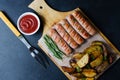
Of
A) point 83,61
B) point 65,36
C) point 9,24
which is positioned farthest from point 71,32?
point 9,24

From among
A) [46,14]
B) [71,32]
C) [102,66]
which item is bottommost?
[102,66]

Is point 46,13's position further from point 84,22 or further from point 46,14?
point 84,22

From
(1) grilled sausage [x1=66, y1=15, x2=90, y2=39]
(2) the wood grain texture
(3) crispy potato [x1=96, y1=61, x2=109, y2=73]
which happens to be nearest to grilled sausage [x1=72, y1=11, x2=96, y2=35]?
(1) grilled sausage [x1=66, y1=15, x2=90, y2=39]

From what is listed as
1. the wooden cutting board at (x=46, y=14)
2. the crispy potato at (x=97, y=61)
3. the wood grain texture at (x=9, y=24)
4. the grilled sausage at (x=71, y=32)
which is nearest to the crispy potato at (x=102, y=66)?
the crispy potato at (x=97, y=61)

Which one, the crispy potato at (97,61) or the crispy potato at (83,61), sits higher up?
the crispy potato at (83,61)

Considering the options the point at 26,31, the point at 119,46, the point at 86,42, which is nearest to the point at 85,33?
the point at 86,42

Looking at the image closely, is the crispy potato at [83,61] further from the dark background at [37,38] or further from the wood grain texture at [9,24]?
the wood grain texture at [9,24]

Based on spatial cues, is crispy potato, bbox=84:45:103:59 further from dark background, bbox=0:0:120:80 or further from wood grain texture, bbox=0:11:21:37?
wood grain texture, bbox=0:11:21:37
